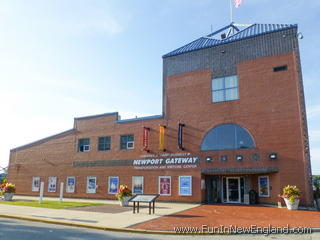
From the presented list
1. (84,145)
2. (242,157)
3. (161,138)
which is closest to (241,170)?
(242,157)

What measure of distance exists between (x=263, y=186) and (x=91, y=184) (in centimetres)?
1661

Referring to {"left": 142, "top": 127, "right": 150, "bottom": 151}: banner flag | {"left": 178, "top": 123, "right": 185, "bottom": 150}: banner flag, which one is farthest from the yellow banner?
{"left": 178, "top": 123, "right": 185, "bottom": 150}: banner flag

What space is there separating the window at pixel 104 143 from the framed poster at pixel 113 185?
3.16m

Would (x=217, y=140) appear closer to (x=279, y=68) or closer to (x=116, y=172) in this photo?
(x=279, y=68)

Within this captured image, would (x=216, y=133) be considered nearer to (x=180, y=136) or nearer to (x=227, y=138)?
(x=227, y=138)

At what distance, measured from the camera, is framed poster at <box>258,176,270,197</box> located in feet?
69.5

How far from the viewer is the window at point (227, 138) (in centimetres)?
2169

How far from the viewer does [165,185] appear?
24.3 metres

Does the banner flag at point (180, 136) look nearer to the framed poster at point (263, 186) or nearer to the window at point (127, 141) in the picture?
the window at point (127, 141)

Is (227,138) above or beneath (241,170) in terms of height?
above

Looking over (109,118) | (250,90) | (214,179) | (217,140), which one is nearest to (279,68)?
(250,90)

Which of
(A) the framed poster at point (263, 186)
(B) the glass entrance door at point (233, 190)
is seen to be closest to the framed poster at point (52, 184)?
(B) the glass entrance door at point (233, 190)

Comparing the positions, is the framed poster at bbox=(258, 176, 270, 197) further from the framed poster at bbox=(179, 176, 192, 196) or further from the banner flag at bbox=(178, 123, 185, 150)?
the banner flag at bbox=(178, 123, 185, 150)

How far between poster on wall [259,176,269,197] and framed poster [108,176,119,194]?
42.9ft
